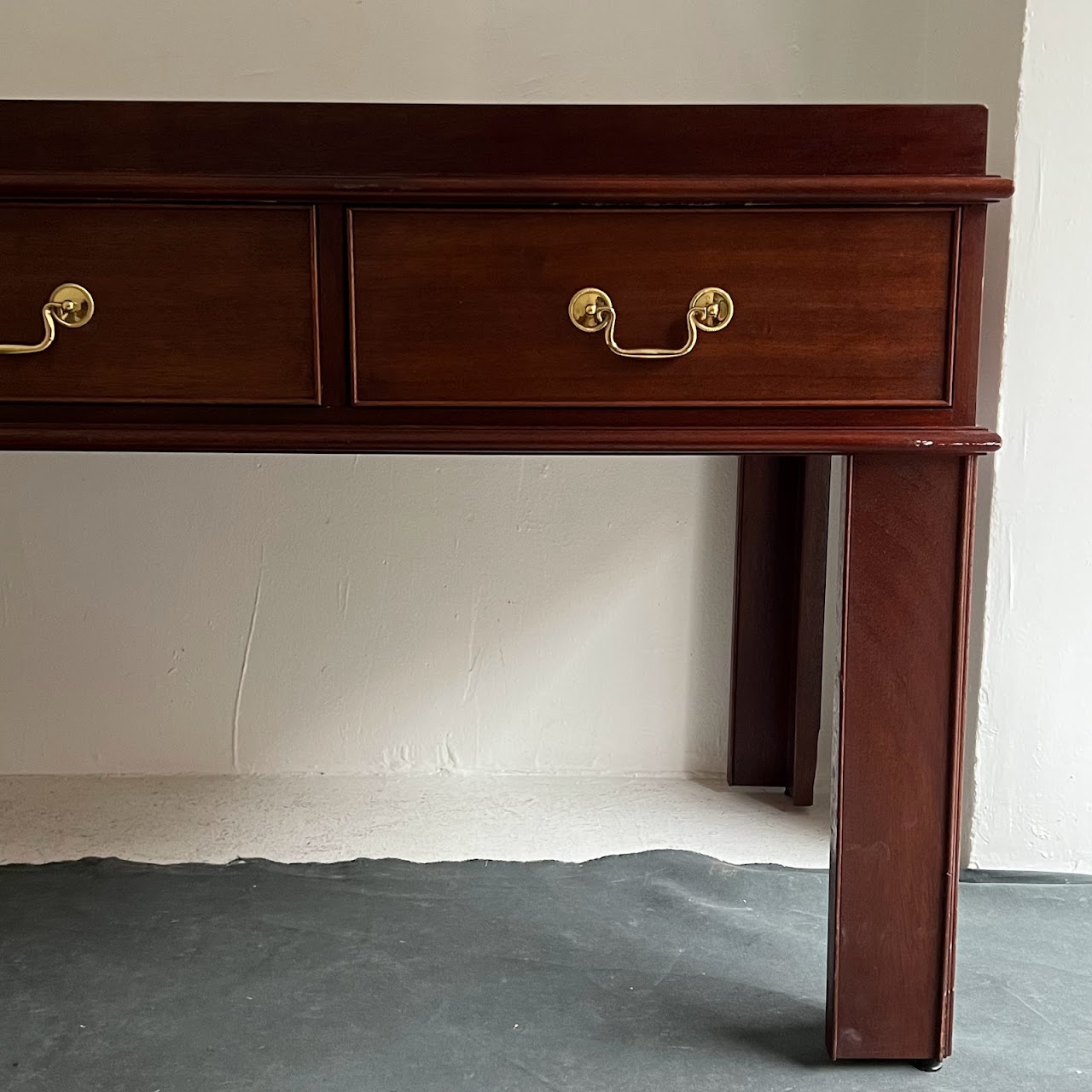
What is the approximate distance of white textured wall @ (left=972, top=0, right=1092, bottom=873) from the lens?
112 cm

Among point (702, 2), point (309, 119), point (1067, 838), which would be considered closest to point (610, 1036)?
point (1067, 838)

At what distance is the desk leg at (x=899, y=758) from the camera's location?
33.2 inches

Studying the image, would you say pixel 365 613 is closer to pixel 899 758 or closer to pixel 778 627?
pixel 778 627

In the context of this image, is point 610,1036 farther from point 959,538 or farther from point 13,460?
point 13,460

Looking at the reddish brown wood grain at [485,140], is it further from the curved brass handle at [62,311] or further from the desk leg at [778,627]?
the desk leg at [778,627]

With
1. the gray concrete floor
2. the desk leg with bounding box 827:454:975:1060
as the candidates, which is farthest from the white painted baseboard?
the desk leg with bounding box 827:454:975:1060

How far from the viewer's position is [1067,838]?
1.23 m

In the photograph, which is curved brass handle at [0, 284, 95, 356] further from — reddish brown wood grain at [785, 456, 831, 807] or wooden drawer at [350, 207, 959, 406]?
reddish brown wood grain at [785, 456, 831, 807]

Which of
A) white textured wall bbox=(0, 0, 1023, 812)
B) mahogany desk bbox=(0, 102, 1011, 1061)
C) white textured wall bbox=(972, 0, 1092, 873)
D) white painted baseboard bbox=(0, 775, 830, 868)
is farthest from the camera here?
white textured wall bbox=(0, 0, 1023, 812)

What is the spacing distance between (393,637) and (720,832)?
1.59ft

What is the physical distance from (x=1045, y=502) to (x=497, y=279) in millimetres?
677

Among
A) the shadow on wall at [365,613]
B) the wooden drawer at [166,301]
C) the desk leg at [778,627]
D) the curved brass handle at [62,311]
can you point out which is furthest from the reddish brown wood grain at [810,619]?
the curved brass handle at [62,311]

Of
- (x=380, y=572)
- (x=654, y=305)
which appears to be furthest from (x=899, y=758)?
(x=380, y=572)

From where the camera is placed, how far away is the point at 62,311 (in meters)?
0.80
